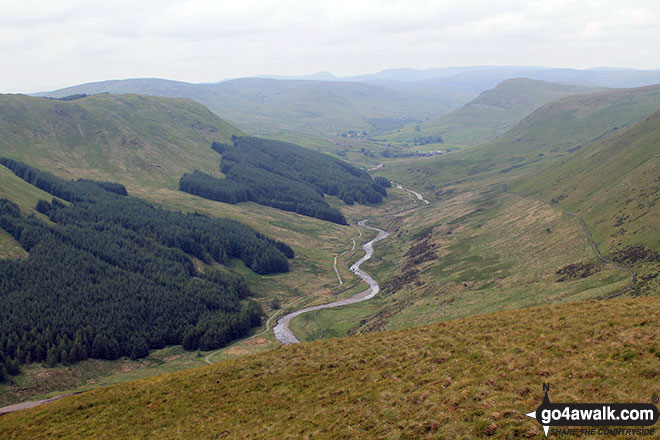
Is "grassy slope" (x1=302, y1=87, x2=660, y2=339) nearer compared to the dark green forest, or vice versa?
"grassy slope" (x1=302, y1=87, x2=660, y2=339)

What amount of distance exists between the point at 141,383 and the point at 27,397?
4792 cm

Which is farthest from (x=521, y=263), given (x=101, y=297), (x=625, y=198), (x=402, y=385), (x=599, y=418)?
(x=101, y=297)

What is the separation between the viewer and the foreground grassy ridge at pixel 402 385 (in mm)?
32656

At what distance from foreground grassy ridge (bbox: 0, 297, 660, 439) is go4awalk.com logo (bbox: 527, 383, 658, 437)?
98 centimetres

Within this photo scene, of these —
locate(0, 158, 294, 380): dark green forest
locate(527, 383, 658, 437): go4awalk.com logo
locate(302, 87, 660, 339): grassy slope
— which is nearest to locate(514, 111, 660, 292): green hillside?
locate(302, 87, 660, 339): grassy slope

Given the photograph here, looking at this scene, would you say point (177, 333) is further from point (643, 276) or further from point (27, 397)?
point (643, 276)

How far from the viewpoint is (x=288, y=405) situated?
47000 millimetres

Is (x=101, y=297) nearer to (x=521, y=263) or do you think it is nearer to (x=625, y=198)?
(x=521, y=263)

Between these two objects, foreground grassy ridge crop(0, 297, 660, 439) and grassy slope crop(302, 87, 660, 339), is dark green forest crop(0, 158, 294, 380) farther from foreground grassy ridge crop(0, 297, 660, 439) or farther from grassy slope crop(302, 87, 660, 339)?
foreground grassy ridge crop(0, 297, 660, 439)

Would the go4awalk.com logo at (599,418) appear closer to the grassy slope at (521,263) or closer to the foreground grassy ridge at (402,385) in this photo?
the foreground grassy ridge at (402,385)

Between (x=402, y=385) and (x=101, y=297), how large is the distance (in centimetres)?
13133

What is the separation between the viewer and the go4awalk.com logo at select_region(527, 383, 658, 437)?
25.8m

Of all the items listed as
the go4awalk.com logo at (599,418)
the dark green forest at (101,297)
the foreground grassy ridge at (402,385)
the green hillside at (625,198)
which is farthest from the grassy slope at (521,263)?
the go4awalk.com logo at (599,418)

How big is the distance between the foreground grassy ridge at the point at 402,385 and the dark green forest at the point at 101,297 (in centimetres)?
5787
